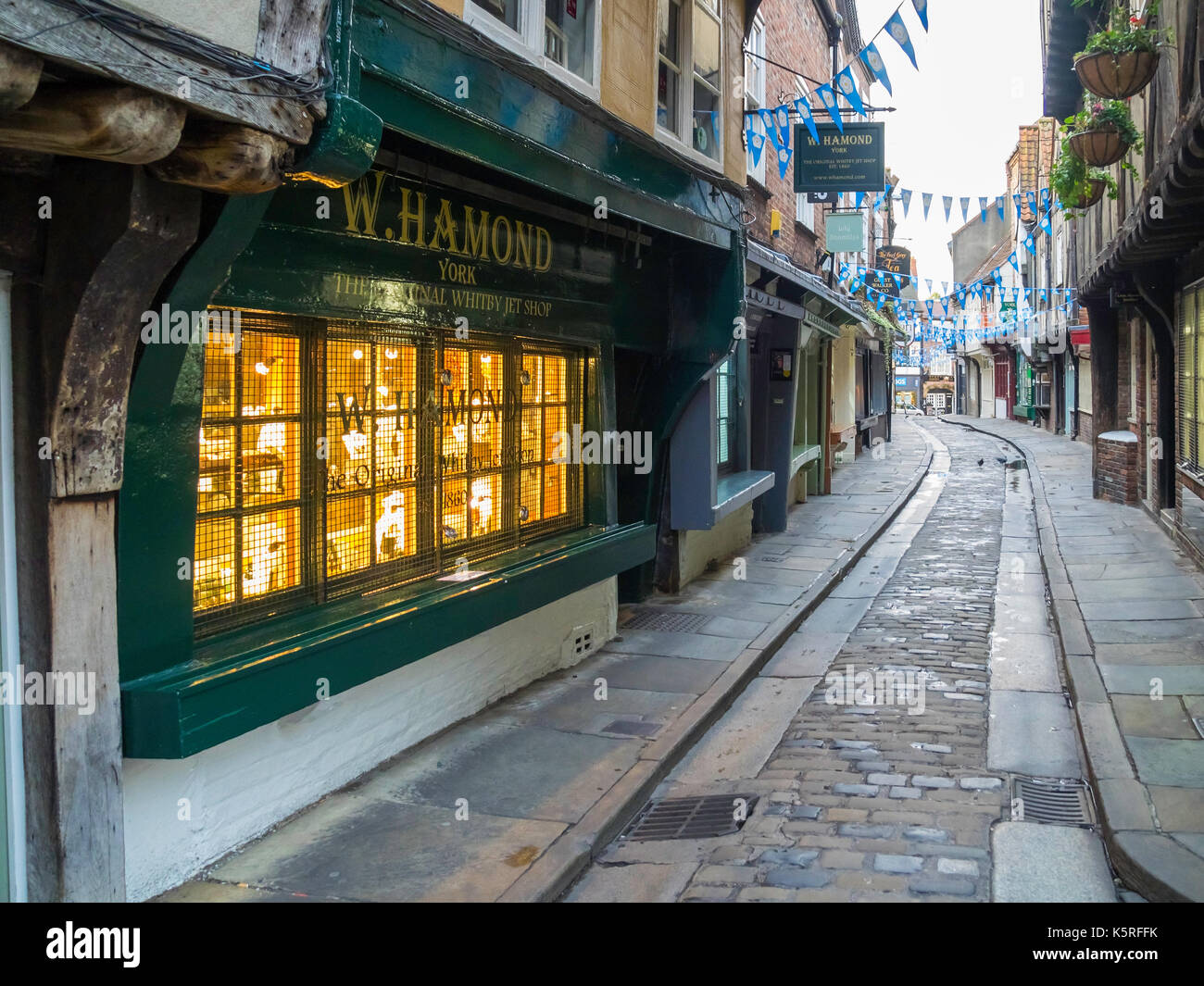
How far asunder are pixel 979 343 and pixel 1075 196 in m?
45.6

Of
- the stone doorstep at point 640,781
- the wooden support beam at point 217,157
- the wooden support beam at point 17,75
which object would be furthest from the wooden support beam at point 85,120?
the stone doorstep at point 640,781

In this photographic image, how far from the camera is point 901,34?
10.4 metres

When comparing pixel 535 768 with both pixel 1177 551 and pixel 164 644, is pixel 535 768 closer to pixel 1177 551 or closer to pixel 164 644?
pixel 164 644

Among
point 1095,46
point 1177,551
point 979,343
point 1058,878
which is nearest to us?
point 1058,878

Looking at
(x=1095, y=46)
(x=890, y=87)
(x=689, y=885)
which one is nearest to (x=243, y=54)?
(x=689, y=885)

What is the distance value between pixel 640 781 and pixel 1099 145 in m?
9.60

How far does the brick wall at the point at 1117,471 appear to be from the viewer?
17031 millimetres

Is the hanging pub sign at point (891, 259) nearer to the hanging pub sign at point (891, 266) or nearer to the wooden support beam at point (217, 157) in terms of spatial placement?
the hanging pub sign at point (891, 266)

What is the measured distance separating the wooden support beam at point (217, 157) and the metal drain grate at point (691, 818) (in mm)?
3744

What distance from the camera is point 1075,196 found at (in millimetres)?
13336

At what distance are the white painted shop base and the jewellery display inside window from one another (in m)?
0.58

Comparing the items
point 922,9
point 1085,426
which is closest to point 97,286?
point 922,9

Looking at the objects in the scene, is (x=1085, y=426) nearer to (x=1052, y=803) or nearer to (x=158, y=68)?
(x=1052, y=803)

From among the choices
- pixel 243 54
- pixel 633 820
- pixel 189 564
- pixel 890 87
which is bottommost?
pixel 633 820
